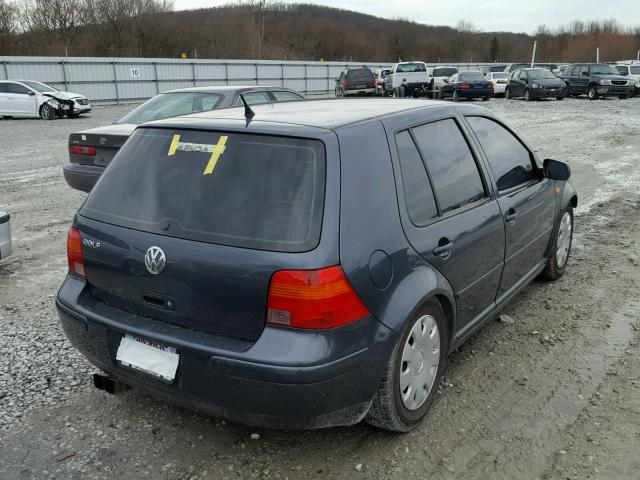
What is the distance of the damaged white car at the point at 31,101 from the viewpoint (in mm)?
21875

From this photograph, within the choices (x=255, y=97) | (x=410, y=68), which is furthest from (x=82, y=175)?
(x=410, y=68)

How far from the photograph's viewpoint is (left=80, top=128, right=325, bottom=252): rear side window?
8.17 feet

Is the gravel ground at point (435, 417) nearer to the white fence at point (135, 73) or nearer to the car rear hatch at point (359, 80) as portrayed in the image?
the car rear hatch at point (359, 80)

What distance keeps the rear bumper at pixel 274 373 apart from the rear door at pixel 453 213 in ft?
2.09

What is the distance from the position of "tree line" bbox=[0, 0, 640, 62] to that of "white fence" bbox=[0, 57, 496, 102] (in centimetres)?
702

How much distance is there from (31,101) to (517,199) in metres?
22.2

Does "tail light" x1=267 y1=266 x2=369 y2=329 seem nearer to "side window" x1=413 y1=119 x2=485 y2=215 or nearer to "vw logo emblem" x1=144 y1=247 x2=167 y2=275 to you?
"vw logo emblem" x1=144 y1=247 x2=167 y2=275

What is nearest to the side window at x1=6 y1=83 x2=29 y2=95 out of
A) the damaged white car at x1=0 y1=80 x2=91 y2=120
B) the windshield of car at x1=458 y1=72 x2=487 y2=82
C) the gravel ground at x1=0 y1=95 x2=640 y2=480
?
the damaged white car at x1=0 y1=80 x2=91 y2=120

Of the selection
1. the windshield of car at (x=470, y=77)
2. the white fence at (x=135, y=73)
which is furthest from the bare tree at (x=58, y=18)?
the windshield of car at (x=470, y=77)

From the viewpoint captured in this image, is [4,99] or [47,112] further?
[4,99]

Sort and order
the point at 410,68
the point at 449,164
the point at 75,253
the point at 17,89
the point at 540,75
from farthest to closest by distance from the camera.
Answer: the point at 410,68
the point at 540,75
the point at 17,89
the point at 449,164
the point at 75,253

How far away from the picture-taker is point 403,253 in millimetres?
2734

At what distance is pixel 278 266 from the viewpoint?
2.42 meters

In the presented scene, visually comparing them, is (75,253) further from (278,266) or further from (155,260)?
(278,266)
